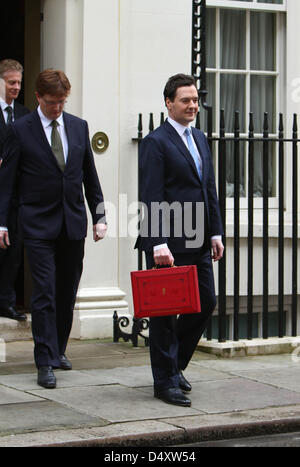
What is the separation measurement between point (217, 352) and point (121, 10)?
3.06m

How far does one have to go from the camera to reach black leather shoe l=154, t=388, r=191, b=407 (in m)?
6.09

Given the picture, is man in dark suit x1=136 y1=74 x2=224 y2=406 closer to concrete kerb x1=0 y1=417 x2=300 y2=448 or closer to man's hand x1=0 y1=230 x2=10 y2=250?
concrete kerb x1=0 y1=417 x2=300 y2=448

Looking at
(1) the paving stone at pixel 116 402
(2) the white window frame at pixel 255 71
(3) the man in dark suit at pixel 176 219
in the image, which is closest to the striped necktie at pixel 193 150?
(3) the man in dark suit at pixel 176 219

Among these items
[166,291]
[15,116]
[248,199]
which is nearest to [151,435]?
[166,291]

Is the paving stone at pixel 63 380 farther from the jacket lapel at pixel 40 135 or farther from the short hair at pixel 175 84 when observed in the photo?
the short hair at pixel 175 84

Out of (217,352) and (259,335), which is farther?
(259,335)

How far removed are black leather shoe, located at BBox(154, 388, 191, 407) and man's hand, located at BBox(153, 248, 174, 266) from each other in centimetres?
77

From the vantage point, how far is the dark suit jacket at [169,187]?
6152mm

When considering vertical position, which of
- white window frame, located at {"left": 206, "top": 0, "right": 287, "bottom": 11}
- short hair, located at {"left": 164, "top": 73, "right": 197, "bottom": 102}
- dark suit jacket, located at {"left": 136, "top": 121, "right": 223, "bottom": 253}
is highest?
white window frame, located at {"left": 206, "top": 0, "right": 287, "bottom": 11}

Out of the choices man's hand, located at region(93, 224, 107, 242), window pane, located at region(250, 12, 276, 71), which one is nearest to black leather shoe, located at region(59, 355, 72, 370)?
man's hand, located at region(93, 224, 107, 242)

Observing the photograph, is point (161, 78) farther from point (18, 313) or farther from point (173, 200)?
point (173, 200)

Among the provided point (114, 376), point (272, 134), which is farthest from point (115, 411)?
point (272, 134)

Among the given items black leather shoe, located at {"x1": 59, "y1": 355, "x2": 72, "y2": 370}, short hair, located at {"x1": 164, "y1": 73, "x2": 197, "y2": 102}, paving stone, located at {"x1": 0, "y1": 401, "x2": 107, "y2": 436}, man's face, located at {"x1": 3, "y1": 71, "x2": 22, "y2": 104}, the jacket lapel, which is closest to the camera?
paving stone, located at {"x1": 0, "y1": 401, "x2": 107, "y2": 436}

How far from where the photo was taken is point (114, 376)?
23.0ft
